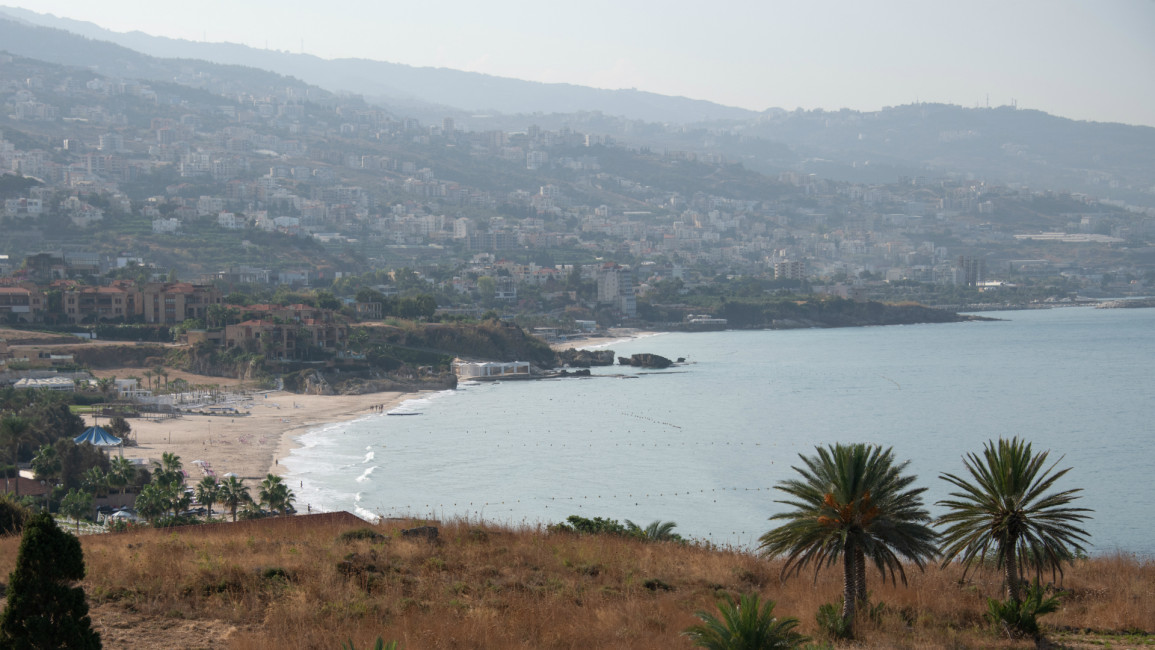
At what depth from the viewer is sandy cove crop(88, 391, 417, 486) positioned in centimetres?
3059

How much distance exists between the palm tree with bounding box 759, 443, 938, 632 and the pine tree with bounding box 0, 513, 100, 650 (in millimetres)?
4894

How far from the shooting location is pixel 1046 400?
164 ft

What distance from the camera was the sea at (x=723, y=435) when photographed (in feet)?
87.5

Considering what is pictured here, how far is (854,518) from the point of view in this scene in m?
8.08

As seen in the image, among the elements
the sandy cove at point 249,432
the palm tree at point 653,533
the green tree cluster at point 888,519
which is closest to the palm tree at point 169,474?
the sandy cove at point 249,432

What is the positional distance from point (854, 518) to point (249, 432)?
32.5 meters

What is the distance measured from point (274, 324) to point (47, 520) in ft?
165

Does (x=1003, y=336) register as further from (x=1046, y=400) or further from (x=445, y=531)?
(x=445, y=531)

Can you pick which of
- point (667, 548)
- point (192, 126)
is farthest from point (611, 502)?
point (192, 126)

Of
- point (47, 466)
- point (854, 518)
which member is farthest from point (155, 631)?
point (47, 466)

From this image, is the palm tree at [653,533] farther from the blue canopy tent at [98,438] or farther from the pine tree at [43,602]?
the blue canopy tent at [98,438]

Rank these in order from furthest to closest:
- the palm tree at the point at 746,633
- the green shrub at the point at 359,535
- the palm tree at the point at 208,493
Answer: the palm tree at the point at 208,493 < the green shrub at the point at 359,535 < the palm tree at the point at 746,633

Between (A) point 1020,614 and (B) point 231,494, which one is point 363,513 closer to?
(B) point 231,494

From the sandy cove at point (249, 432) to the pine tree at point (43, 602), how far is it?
21.9 m
